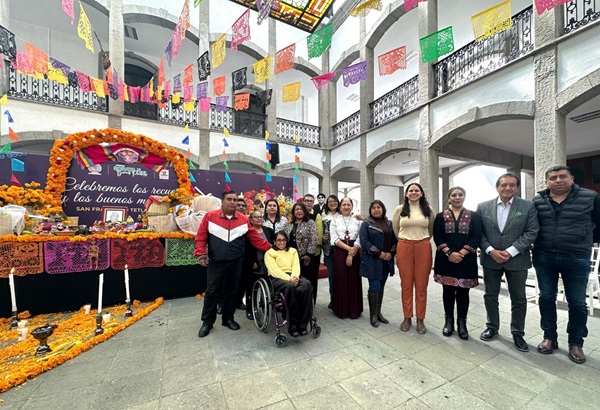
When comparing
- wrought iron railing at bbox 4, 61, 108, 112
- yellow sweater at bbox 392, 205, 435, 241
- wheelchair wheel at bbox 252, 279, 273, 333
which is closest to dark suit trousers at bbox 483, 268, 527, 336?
yellow sweater at bbox 392, 205, 435, 241

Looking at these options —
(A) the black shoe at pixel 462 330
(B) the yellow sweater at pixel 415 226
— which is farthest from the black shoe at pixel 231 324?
(A) the black shoe at pixel 462 330

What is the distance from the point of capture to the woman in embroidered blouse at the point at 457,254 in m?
2.77

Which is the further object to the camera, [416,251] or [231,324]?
[231,324]

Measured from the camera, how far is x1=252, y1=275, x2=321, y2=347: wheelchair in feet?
8.61

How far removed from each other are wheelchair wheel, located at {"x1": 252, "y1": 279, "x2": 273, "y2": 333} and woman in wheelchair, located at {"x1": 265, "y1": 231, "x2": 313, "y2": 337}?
14 centimetres

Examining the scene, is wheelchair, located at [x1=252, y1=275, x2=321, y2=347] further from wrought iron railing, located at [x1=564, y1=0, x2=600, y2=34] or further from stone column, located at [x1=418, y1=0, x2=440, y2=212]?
wrought iron railing, located at [x1=564, y1=0, x2=600, y2=34]

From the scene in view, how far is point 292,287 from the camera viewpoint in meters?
2.67

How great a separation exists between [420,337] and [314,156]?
29.2 ft

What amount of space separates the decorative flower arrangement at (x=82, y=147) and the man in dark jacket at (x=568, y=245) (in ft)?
16.7

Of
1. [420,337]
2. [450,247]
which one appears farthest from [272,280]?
[450,247]

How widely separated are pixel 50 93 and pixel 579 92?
12.0 metres

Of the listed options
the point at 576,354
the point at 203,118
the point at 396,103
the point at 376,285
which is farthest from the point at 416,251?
the point at 203,118

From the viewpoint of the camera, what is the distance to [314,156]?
11.0 m

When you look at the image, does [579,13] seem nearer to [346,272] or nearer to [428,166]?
[428,166]
